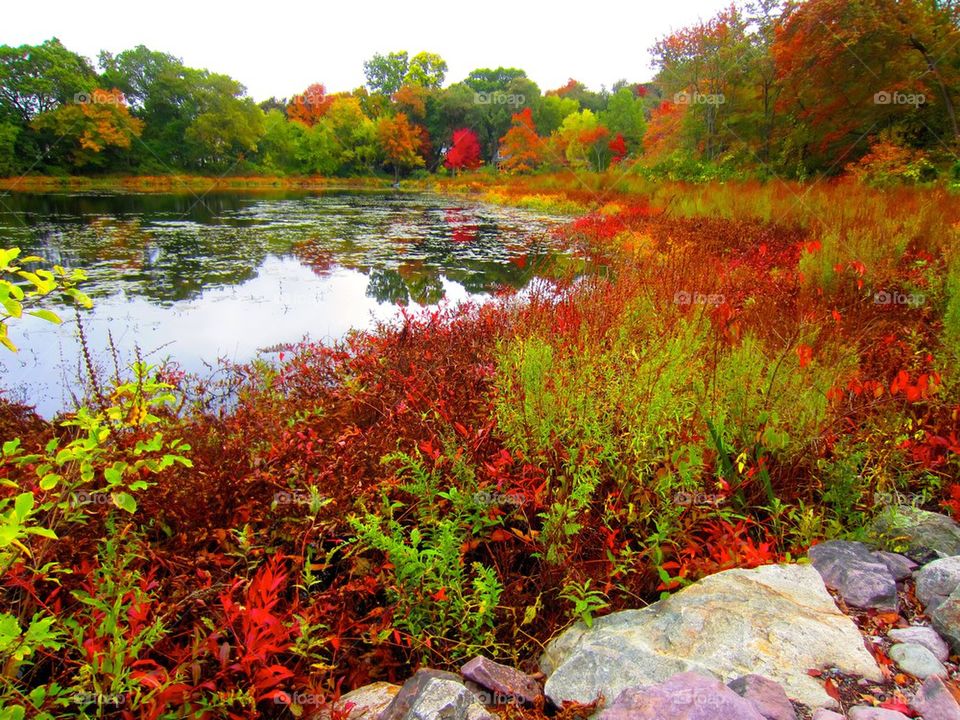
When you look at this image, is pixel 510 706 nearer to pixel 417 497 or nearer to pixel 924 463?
pixel 417 497

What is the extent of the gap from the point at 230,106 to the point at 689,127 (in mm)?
38795

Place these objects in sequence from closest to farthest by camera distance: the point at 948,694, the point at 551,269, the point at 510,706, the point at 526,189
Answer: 1. the point at 948,694
2. the point at 510,706
3. the point at 551,269
4. the point at 526,189

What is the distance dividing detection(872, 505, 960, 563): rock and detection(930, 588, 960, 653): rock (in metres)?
0.41

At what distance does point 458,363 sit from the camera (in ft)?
13.5

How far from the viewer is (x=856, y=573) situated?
2.02 m

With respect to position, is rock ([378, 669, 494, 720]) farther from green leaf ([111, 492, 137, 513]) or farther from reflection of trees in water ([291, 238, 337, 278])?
reflection of trees in water ([291, 238, 337, 278])

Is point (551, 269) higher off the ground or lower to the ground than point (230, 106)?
lower

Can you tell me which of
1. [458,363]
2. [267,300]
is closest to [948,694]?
[458,363]

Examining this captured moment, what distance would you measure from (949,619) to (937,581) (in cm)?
23

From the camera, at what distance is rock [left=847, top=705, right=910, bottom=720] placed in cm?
139

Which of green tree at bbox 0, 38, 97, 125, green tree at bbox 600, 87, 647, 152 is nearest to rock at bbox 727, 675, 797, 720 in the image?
green tree at bbox 600, 87, 647, 152

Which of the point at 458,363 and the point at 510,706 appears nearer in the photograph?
the point at 510,706

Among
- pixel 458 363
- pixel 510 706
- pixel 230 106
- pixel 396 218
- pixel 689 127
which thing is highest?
pixel 230 106

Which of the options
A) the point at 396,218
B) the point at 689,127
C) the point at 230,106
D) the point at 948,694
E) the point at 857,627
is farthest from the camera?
the point at 230,106
